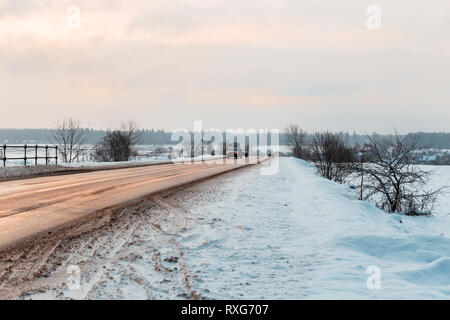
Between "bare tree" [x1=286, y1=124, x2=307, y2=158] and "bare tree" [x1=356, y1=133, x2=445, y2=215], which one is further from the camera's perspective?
"bare tree" [x1=286, y1=124, x2=307, y2=158]

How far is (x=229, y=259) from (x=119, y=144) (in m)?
38.9

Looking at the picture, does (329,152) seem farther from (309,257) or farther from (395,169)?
(309,257)

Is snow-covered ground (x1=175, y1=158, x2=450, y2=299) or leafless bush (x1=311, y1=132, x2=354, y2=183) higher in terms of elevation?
leafless bush (x1=311, y1=132, x2=354, y2=183)

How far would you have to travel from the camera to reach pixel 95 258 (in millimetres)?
5332

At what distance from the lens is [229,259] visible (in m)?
5.59

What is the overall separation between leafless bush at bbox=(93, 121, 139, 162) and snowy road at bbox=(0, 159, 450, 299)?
113ft

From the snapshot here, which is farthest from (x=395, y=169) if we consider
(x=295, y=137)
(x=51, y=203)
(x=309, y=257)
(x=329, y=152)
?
(x=295, y=137)

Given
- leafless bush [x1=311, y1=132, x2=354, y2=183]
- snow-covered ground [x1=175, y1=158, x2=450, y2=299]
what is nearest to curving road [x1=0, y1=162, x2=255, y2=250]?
snow-covered ground [x1=175, y1=158, x2=450, y2=299]

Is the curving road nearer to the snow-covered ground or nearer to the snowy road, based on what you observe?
the snowy road

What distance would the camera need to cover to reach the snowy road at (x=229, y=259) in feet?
14.2

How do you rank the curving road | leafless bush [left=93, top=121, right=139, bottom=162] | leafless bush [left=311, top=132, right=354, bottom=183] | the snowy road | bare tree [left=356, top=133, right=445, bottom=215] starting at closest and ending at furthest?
the snowy road, the curving road, bare tree [left=356, top=133, right=445, bottom=215], leafless bush [left=311, top=132, right=354, bottom=183], leafless bush [left=93, top=121, right=139, bottom=162]

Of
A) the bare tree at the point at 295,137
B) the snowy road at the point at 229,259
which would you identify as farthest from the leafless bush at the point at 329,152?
the bare tree at the point at 295,137

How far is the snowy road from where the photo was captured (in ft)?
14.2

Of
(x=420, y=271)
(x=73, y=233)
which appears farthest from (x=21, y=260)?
(x=420, y=271)
